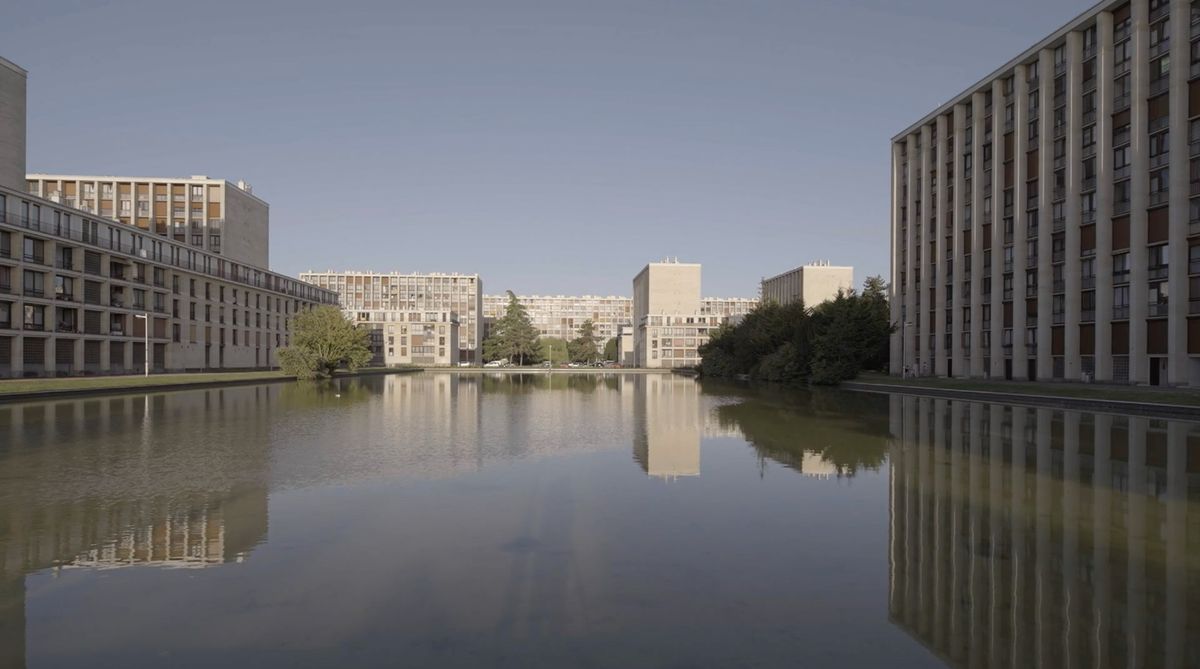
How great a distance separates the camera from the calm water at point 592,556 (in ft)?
20.0

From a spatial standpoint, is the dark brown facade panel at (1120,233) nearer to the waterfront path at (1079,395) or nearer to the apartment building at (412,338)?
the waterfront path at (1079,395)

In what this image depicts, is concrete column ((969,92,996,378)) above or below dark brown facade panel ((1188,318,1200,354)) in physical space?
above

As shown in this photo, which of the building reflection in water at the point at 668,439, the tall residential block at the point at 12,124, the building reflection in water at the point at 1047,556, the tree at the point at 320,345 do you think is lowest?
the building reflection in water at the point at 668,439

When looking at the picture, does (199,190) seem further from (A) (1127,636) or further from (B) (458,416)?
(A) (1127,636)

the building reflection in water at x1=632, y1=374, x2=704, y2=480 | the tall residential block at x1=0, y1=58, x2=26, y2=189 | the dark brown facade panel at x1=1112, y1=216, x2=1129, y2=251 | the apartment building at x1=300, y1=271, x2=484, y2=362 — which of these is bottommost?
the building reflection in water at x1=632, y1=374, x2=704, y2=480

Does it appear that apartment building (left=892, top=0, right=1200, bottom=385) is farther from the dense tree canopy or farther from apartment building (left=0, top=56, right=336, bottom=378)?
apartment building (left=0, top=56, right=336, bottom=378)

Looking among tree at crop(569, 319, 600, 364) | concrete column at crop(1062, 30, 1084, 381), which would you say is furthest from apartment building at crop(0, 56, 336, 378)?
tree at crop(569, 319, 600, 364)

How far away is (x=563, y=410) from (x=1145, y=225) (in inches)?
1460

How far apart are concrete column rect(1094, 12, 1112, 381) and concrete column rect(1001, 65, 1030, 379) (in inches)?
298

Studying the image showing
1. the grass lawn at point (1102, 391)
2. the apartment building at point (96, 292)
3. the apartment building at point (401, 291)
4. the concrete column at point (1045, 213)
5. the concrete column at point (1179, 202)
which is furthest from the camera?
the apartment building at point (401, 291)

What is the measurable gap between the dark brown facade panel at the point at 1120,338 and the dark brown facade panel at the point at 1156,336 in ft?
6.08

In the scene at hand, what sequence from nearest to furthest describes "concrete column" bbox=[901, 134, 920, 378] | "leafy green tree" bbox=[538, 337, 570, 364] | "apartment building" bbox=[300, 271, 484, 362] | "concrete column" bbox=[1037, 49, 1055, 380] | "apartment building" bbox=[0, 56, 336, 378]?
1. "concrete column" bbox=[1037, 49, 1055, 380]
2. "apartment building" bbox=[0, 56, 336, 378]
3. "concrete column" bbox=[901, 134, 920, 378]
4. "leafy green tree" bbox=[538, 337, 570, 364]
5. "apartment building" bbox=[300, 271, 484, 362]

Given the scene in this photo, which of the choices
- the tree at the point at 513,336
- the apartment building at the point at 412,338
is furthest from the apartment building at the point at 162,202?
the tree at the point at 513,336

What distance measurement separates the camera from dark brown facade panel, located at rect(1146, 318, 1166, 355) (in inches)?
1663
